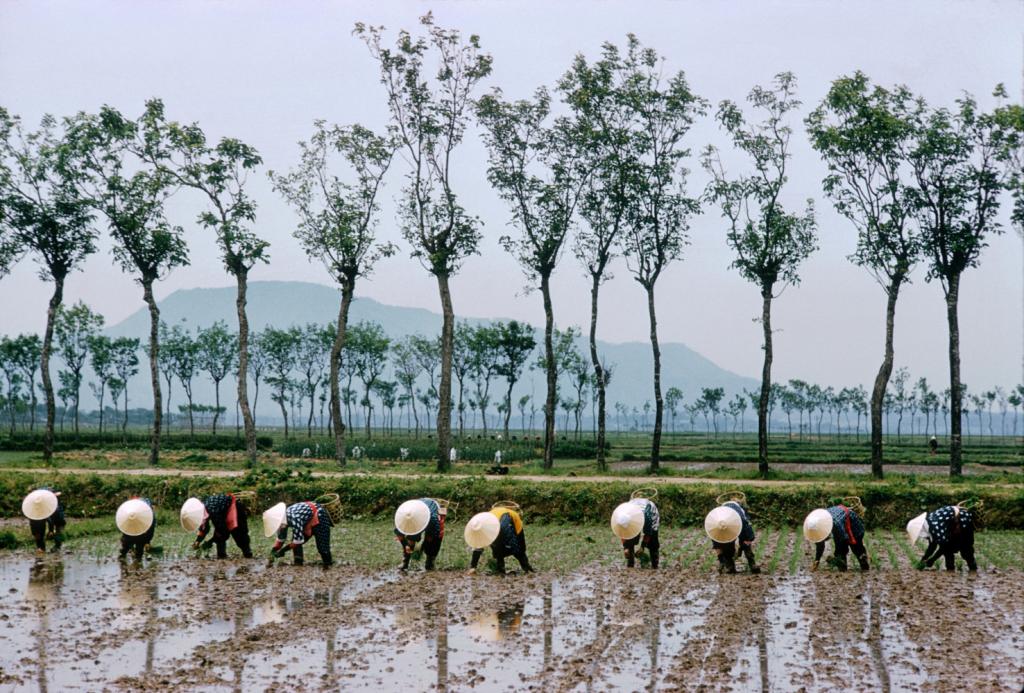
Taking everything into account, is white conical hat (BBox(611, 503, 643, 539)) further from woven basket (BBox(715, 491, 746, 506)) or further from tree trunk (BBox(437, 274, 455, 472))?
tree trunk (BBox(437, 274, 455, 472))

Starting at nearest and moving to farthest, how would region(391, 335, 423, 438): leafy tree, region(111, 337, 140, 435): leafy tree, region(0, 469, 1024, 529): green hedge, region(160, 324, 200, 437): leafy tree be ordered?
region(0, 469, 1024, 529): green hedge
region(111, 337, 140, 435): leafy tree
region(160, 324, 200, 437): leafy tree
region(391, 335, 423, 438): leafy tree

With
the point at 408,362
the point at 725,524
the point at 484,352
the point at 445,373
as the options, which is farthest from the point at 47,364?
the point at 408,362

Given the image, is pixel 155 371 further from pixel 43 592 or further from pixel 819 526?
pixel 819 526

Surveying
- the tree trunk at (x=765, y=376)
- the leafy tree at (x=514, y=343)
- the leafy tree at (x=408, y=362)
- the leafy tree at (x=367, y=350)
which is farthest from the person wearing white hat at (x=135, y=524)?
the leafy tree at (x=408, y=362)

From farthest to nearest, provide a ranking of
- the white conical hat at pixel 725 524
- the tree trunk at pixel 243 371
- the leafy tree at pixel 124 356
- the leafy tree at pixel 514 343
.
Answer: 1. the leafy tree at pixel 124 356
2. the leafy tree at pixel 514 343
3. the tree trunk at pixel 243 371
4. the white conical hat at pixel 725 524

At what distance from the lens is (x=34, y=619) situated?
43.3 feet

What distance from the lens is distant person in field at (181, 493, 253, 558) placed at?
60.7 feet

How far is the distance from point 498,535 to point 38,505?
9.99 meters

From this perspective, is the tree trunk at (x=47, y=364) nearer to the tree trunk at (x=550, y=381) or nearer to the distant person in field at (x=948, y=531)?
the tree trunk at (x=550, y=381)

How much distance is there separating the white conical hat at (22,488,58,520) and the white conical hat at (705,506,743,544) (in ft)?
44.4

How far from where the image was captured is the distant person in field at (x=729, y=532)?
54.8 ft

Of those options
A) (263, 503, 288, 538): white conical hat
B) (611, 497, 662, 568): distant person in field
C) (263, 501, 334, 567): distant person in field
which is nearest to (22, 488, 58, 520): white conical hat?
(263, 501, 334, 567): distant person in field

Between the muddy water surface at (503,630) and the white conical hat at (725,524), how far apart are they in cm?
80

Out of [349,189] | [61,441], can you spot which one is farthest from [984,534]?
[61,441]
